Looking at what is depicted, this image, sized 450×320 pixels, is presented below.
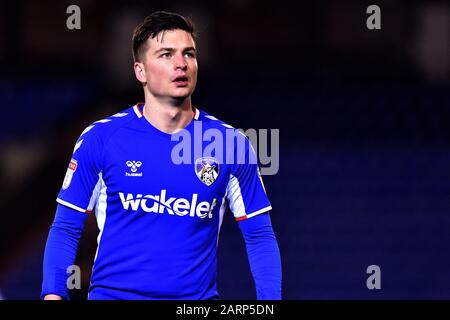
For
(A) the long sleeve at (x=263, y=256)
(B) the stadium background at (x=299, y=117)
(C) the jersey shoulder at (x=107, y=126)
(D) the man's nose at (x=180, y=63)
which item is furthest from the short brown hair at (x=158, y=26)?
(B) the stadium background at (x=299, y=117)

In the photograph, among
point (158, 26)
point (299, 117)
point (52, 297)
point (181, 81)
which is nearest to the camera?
point (52, 297)

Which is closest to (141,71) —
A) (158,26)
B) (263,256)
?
(158,26)

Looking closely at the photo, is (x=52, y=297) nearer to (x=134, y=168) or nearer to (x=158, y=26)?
(x=134, y=168)

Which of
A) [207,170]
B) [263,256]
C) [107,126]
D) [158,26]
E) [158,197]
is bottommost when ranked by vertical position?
[263,256]

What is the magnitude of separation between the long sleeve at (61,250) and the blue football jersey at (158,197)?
0.06 meters

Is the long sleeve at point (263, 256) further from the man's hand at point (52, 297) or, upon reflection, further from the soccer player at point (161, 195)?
the man's hand at point (52, 297)

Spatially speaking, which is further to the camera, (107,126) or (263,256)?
(107,126)

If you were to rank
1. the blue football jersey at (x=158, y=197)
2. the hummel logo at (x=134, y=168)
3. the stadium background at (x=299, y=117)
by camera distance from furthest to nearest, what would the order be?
the stadium background at (x=299, y=117) < the hummel logo at (x=134, y=168) < the blue football jersey at (x=158, y=197)

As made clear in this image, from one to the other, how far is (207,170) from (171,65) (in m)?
0.57

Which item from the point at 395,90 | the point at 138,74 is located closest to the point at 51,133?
the point at 395,90

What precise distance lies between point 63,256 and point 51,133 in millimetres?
6667

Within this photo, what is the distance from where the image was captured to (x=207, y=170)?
4391 millimetres

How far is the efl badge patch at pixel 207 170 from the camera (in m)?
4.37

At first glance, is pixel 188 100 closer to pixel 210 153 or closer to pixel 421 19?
pixel 210 153
